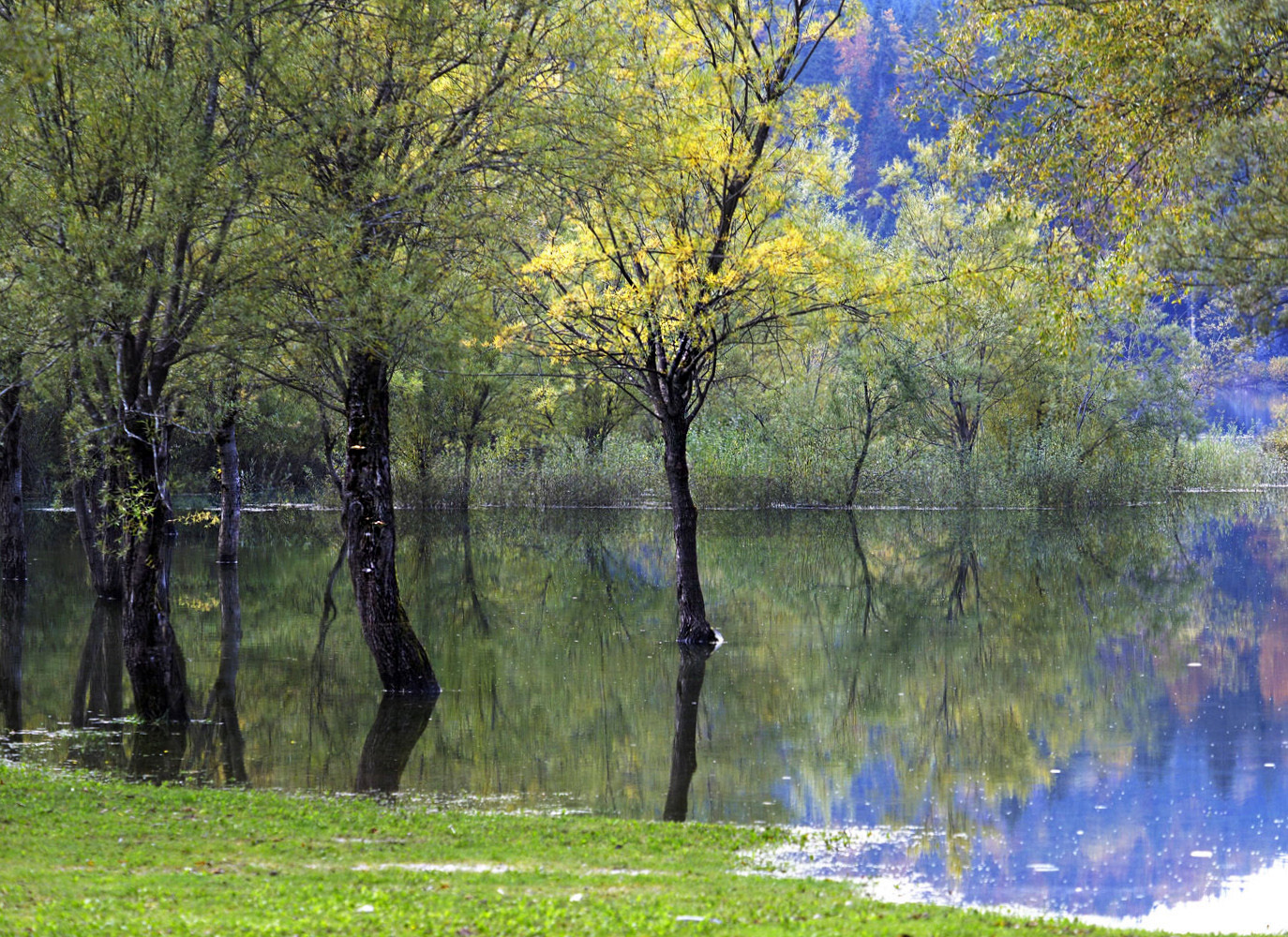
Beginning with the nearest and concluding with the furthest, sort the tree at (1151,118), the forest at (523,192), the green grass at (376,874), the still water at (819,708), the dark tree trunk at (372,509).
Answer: the green grass at (376,874)
the still water at (819,708)
the tree at (1151,118)
the forest at (523,192)
the dark tree trunk at (372,509)

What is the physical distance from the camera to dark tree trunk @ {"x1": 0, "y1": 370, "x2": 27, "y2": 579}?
24.2 m

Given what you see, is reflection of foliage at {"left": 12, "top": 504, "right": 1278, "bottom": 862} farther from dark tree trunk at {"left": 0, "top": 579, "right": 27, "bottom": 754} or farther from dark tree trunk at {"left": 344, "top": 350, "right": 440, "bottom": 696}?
dark tree trunk at {"left": 344, "top": 350, "right": 440, "bottom": 696}

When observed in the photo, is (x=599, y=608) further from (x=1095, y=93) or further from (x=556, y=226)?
(x=1095, y=93)

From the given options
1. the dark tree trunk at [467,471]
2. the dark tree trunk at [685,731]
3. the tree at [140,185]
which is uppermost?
the tree at [140,185]

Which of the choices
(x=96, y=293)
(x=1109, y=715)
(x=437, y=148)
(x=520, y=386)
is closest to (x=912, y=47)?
(x=437, y=148)

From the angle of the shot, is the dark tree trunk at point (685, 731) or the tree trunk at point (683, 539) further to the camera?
the tree trunk at point (683, 539)

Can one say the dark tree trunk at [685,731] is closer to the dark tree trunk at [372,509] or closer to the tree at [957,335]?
the dark tree trunk at [372,509]

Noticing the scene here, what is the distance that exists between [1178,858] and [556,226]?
1137 centimetres

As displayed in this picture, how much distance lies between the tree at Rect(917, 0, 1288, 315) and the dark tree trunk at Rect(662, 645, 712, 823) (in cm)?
669

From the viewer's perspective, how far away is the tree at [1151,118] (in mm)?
11242

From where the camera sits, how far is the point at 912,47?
1373 centimetres

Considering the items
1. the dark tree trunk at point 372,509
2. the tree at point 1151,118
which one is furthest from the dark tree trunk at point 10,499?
the tree at point 1151,118

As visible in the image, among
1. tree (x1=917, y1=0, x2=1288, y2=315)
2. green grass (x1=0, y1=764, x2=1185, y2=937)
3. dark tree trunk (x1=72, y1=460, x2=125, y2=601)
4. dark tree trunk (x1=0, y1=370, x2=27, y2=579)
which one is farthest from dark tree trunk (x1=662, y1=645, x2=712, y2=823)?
dark tree trunk (x1=0, y1=370, x2=27, y2=579)

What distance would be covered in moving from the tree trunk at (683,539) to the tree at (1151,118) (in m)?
6.44
